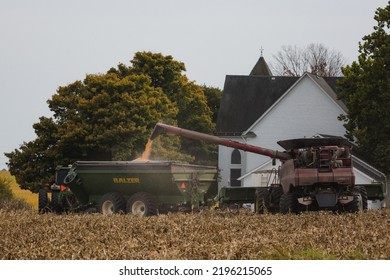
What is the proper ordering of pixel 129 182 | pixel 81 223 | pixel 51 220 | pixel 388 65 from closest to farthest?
1. pixel 81 223
2. pixel 51 220
3. pixel 129 182
4. pixel 388 65

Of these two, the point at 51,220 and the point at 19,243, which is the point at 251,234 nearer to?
the point at 19,243

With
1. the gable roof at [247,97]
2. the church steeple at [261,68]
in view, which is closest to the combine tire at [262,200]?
the gable roof at [247,97]

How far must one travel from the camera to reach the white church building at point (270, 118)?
5221 cm

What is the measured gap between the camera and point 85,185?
27.0 meters

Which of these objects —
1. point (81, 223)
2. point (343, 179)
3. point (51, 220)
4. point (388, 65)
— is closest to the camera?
point (81, 223)

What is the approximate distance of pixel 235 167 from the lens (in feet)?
224

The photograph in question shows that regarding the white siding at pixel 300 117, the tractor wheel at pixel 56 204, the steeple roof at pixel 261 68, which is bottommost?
the tractor wheel at pixel 56 204

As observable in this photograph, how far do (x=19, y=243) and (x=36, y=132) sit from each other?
43956 mm

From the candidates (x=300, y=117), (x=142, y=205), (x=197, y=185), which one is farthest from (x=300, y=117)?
(x=142, y=205)

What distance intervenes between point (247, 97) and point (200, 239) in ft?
191

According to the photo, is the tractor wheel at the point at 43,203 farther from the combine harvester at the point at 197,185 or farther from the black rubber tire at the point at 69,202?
the black rubber tire at the point at 69,202

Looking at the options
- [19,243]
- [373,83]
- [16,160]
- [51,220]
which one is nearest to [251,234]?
[19,243]

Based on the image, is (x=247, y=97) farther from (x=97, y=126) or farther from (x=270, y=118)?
(x=97, y=126)

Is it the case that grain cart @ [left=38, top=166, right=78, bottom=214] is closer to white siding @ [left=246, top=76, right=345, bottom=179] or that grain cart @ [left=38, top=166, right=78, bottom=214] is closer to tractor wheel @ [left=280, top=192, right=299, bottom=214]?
tractor wheel @ [left=280, top=192, right=299, bottom=214]
